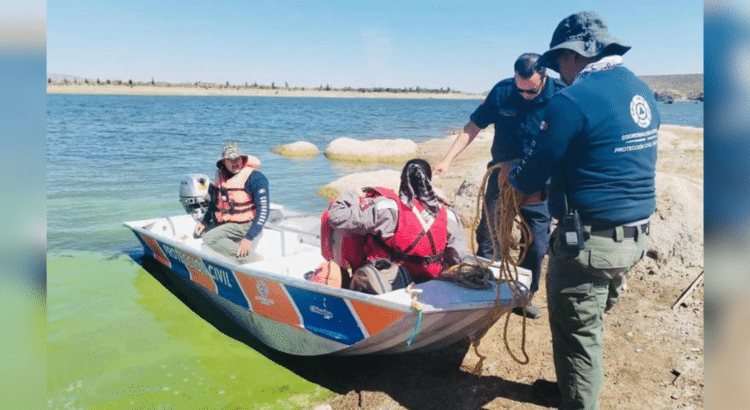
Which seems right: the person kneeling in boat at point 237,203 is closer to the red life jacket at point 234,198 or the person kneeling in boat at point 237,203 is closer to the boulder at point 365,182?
the red life jacket at point 234,198

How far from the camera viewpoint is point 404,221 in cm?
380

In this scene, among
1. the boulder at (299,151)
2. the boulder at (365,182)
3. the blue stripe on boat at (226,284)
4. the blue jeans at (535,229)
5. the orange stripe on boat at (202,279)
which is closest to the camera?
the blue jeans at (535,229)

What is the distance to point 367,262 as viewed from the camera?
404 cm

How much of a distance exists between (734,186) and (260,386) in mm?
3979

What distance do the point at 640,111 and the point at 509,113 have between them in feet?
6.39

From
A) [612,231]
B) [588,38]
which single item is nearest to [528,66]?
[588,38]

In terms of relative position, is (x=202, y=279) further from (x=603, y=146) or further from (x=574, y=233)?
(x=603, y=146)

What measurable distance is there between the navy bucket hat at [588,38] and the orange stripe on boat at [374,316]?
1.91 metres

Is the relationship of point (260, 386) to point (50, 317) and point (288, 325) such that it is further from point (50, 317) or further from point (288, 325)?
point (50, 317)

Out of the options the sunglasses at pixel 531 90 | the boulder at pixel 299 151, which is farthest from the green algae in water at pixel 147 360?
the boulder at pixel 299 151

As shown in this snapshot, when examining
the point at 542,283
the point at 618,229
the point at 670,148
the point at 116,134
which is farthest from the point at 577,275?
the point at 116,134

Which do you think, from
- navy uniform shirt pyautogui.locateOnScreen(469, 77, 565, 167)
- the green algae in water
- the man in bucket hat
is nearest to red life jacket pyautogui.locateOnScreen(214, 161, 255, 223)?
the green algae in water

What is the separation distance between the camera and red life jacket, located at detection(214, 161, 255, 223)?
5.64 meters

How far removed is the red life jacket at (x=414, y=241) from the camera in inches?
150
